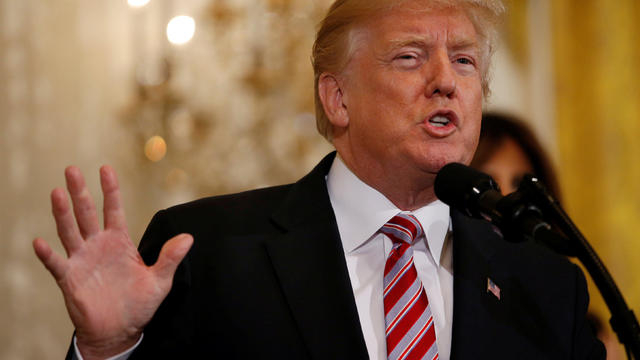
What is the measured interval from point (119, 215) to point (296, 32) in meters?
3.12

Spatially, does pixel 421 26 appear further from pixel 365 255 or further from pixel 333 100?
pixel 365 255

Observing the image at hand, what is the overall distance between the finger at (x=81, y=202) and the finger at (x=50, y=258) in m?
0.06

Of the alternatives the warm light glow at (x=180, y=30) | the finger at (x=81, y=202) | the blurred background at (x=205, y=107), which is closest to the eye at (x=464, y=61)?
the finger at (x=81, y=202)

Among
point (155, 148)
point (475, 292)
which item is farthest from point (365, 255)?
point (155, 148)

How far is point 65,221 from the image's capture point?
4.00 ft

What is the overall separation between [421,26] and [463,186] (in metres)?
0.54

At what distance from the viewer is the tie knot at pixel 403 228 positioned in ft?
5.10

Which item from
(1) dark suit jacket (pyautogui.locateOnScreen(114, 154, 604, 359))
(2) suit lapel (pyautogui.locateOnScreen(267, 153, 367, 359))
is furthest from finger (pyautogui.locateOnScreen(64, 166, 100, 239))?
(2) suit lapel (pyautogui.locateOnScreen(267, 153, 367, 359))

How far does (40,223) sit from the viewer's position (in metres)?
3.83

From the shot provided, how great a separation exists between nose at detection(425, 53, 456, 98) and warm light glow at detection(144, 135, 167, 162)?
2.77 m

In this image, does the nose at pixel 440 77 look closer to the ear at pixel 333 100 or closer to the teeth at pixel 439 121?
the teeth at pixel 439 121

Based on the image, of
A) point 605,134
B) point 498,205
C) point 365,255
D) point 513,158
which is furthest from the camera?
point 605,134

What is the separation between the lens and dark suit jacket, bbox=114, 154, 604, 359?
1.41 m

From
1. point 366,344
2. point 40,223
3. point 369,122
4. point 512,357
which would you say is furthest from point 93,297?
point 40,223
